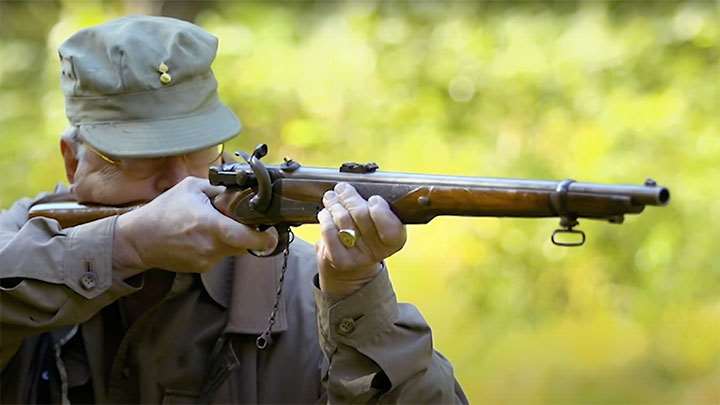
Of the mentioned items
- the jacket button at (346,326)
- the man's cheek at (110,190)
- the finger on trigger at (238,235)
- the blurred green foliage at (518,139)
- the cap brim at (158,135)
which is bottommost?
the blurred green foliage at (518,139)

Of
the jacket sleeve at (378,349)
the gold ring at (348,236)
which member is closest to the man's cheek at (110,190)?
the jacket sleeve at (378,349)

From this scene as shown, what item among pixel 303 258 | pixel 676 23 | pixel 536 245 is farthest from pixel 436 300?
pixel 303 258

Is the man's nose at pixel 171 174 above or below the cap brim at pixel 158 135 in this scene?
below

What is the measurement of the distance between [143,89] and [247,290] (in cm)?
66

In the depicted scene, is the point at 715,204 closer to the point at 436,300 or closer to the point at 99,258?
the point at 436,300

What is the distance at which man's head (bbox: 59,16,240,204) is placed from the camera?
3434 millimetres

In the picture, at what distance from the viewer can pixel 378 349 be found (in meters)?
2.94

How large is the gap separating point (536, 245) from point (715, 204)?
3.83ft

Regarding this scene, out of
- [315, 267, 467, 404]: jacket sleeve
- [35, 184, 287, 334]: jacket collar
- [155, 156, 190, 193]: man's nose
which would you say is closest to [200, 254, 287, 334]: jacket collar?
[35, 184, 287, 334]: jacket collar

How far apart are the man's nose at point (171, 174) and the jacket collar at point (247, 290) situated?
11.2 inches

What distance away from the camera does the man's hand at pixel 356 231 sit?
273 cm

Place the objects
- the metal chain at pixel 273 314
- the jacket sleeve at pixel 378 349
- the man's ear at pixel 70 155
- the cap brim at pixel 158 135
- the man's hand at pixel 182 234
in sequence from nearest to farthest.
→ the jacket sleeve at pixel 378 349 < the man's hand at pixel 182 234 < the metal chain at pixel 273 314 < the cap brim at pixel 158 135 < the man's ear at pixel 70 155

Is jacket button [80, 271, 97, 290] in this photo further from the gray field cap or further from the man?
the gray field cap

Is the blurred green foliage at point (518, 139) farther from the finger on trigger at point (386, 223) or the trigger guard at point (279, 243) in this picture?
the finger on trigger at point (386, 223)
